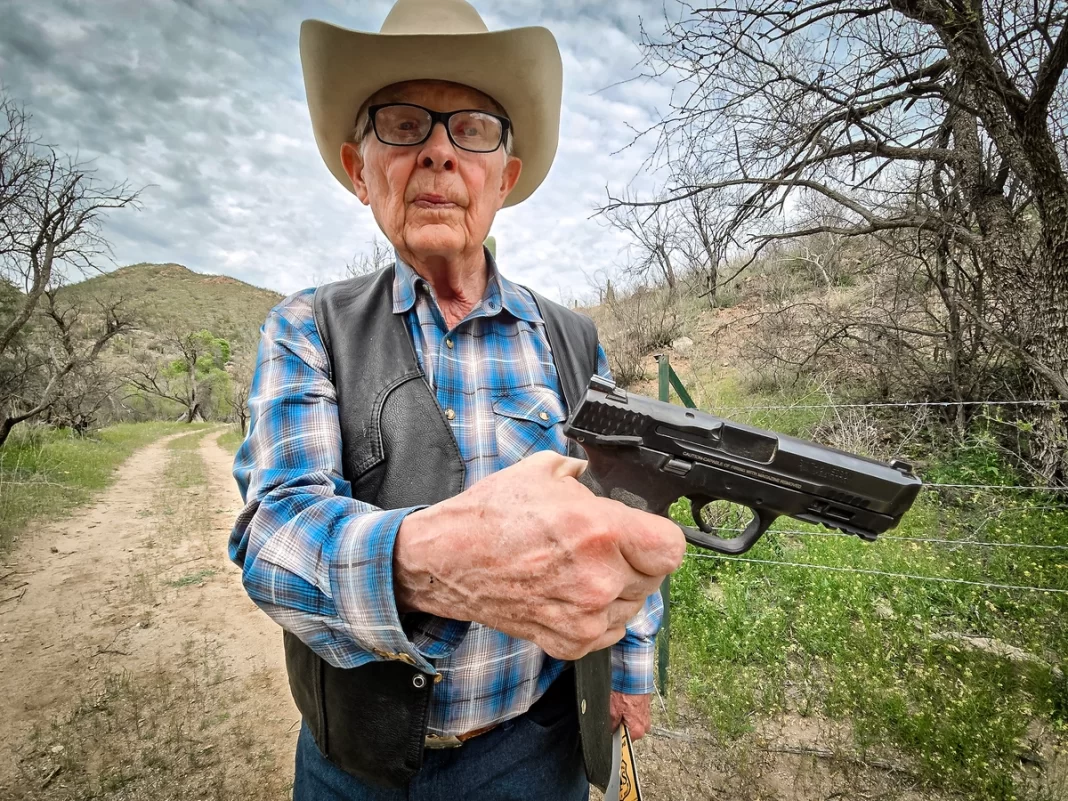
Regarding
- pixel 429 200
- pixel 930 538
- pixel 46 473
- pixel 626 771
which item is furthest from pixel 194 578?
pixel 930 538

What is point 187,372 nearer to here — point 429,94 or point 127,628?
point 127,628

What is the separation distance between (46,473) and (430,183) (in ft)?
46.1

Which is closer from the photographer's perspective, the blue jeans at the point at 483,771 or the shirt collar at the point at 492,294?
the blue jeans at the point at 483,771

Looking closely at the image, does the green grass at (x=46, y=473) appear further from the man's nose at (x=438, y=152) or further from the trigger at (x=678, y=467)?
the trigger at (x=678, y=467)

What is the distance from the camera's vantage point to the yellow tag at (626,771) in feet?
5.32

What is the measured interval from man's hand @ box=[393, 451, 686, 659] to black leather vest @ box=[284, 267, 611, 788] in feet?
1.20

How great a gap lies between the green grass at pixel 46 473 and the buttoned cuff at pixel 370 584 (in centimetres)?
939

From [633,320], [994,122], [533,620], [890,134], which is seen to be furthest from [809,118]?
[633,320]

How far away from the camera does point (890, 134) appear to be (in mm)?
5164

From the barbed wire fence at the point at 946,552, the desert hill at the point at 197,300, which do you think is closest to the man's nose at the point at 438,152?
the barbed wire fence at the point at 946,552

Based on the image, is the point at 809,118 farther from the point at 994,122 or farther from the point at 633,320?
the point at 633,320

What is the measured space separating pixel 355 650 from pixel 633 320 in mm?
13326

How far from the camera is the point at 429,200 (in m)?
1.37

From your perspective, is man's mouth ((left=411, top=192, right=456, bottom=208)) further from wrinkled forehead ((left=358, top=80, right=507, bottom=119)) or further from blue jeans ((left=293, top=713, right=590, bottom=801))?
blue jeans ((left=293, top=713, right=590, bottom=801))
